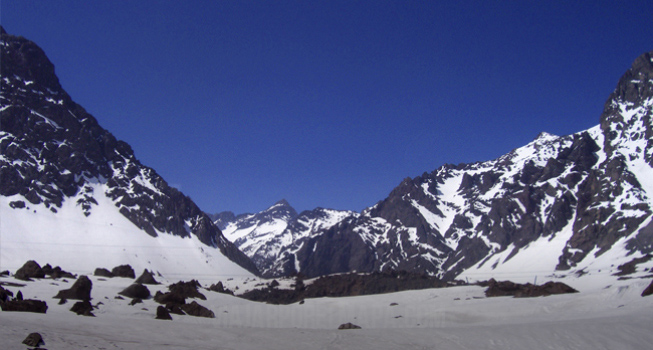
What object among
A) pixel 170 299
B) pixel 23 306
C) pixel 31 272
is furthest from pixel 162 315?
pixel 31 272

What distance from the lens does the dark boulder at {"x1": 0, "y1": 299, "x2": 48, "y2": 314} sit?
29031mm

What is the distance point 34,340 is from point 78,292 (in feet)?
84.2

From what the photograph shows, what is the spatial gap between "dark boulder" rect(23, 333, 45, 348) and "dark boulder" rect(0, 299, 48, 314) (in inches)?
401

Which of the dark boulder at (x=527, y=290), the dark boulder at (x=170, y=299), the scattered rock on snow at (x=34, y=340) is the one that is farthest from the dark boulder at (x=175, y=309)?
the dark boulder at (x=527, y=290)

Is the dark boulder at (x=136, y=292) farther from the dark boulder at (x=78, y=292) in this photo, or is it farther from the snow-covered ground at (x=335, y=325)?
the dark boulder at (x=78, y=292)

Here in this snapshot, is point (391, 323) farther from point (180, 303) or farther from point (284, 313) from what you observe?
point (180, 303)

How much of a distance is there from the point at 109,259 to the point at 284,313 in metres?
137

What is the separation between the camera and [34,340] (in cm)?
2038

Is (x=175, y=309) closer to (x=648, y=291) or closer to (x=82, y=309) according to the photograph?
(x=82, y=309)

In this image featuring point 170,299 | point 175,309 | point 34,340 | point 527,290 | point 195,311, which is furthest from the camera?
point 527,290

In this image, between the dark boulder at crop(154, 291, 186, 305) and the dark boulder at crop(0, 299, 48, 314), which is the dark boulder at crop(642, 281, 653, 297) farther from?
the dark boulder at crop(0, 299, 48, 314)

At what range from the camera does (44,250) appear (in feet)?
559

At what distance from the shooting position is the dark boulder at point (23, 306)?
1143 inches

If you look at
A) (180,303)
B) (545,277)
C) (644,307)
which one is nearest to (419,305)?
(644,307)
